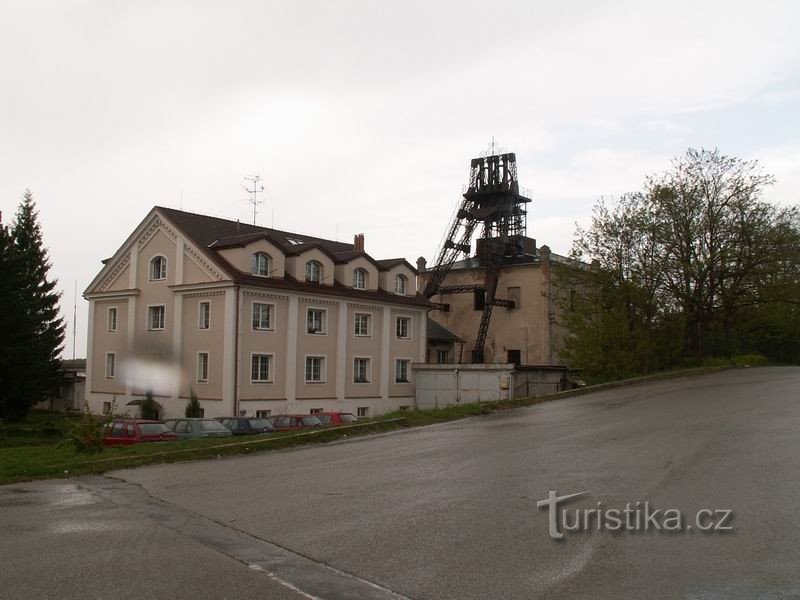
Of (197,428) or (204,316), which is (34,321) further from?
(197,428)

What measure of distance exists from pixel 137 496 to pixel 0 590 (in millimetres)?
5316

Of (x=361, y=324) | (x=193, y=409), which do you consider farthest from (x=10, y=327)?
(x=361, y=324)

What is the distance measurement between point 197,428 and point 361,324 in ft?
61.9

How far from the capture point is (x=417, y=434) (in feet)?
63.6

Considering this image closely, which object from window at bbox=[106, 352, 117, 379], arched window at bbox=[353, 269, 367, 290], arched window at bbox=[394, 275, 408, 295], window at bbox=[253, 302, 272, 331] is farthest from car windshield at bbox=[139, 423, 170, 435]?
arched window at bbox=[394, 275, 408, 295]

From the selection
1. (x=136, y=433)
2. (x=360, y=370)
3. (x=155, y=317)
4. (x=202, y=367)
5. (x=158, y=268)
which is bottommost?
(x=136, y=433)

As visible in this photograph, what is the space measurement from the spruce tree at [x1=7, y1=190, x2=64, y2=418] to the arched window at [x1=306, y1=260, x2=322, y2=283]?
17.3m

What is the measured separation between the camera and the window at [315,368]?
133 ft

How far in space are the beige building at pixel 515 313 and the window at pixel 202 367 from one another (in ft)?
74.3

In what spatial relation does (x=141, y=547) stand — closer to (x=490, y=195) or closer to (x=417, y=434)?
(x=417, y=434)

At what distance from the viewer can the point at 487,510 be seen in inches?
403

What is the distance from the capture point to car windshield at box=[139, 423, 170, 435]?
25000mm

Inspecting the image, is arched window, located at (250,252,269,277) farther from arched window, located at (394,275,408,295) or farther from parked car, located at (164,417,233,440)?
parked car, located at (164,417,233,440)

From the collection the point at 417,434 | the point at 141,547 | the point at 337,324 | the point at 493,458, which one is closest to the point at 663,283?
the point at 337,324
